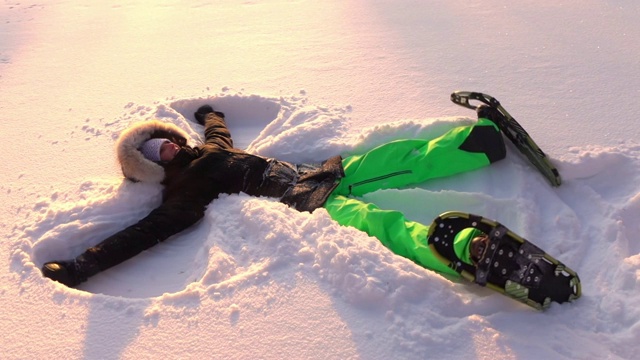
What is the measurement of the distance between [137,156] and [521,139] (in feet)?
5.97

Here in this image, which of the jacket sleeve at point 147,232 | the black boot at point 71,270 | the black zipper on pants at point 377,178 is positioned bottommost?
the black boot at point 71,270

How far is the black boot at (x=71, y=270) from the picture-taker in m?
2.20

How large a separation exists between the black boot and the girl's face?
0.65 m

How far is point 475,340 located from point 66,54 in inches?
150

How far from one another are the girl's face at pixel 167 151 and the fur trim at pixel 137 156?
0.19ft

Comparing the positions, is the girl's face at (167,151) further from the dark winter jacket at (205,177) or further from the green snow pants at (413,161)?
the green snow pants at (413,161)

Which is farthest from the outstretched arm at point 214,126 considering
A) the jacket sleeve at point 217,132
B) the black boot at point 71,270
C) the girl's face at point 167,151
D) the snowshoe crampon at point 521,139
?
the snowshoe crampon at point 521,139

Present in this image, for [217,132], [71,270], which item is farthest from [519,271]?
[217,132]

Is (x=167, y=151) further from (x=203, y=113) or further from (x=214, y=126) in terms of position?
(x=203, y=113)

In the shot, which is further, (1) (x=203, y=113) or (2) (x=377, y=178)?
(1) (x=203, y=113)

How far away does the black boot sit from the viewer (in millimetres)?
2197

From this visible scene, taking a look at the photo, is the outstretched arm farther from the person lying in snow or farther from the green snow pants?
the green snow pants

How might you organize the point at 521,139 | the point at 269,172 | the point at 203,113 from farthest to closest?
1. the point at 203,113
2. the point at 269,172
3. the point at 521,139

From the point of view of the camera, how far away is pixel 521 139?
2566mm
